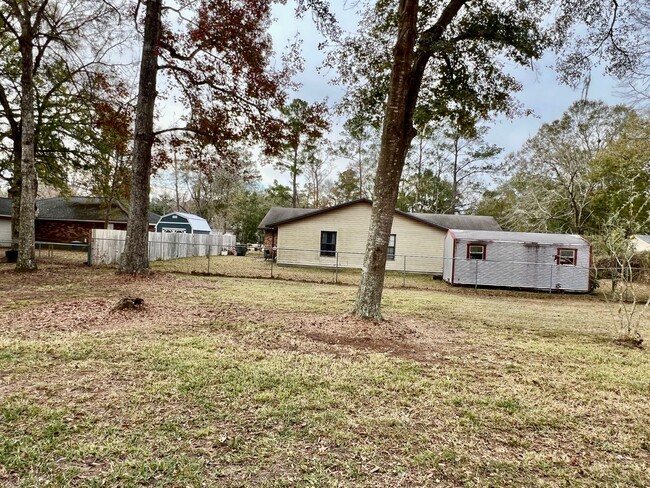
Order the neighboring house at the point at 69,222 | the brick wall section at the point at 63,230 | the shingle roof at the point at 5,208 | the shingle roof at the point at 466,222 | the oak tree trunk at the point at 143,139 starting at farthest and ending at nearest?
the shingle roof at the point at 5,208, the brick wall section at the point at 63,230, the neighboring house at the point at 69,222, the shingle roof at the point at 466,222, the oak tree trunk at the point at 143,139

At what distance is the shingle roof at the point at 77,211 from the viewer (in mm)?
27734

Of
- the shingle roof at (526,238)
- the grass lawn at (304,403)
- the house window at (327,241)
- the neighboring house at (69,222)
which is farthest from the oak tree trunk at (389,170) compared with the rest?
the neighboring house at (69,222)

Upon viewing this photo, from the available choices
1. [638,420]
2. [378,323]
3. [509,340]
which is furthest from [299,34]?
[638,420]

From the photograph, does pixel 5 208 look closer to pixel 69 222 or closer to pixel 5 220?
pixel 5 220

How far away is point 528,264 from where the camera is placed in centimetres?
1578

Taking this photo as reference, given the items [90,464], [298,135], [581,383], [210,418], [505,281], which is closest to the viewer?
[90,464]

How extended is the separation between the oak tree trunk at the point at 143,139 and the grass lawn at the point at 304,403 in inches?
181

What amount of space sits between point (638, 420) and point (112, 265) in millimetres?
16253

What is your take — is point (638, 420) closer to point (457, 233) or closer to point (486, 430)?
point (486, 430)

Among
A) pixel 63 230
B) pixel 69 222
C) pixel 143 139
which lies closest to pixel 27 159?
pixel 143 139

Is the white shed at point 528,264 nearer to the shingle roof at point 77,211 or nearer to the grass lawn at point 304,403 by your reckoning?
the grass lawn at point 304,403

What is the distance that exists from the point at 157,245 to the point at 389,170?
16.6 meters

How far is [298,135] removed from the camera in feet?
40.5

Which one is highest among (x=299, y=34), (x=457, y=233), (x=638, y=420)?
(x=299, y=34)
